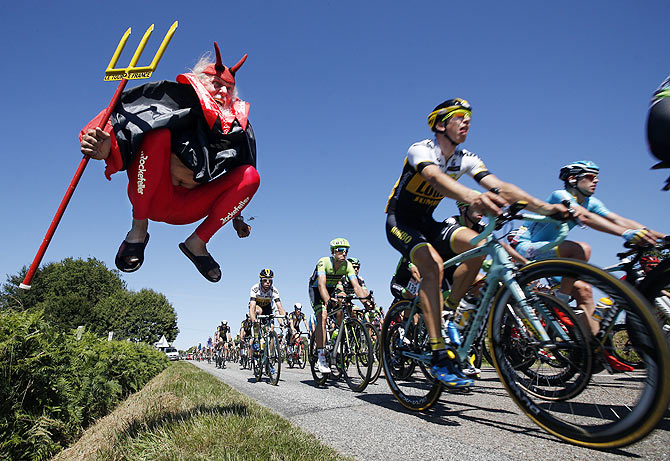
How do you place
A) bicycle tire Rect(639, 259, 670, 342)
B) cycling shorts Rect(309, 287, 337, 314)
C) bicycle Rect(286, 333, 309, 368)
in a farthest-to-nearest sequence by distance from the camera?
bicycle Rect(286, 333, 309, 368), cycling shorts Rect(309, 287, 337, 314), bicycle tire Rect(639, 259, 670, 342)

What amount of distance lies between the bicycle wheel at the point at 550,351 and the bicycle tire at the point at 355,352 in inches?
133

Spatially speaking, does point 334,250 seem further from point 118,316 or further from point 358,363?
point 118,316

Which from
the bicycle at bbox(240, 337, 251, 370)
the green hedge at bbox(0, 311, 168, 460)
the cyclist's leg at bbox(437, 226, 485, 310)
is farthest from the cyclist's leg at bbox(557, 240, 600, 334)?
the bicycle at bbox(240, 337, 251, 370)

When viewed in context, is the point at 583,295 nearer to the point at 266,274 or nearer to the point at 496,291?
the point at 496,291

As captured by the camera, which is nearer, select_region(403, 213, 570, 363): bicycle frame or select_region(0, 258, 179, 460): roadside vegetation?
select_region(403, 213, 570, 363): bicycle frame

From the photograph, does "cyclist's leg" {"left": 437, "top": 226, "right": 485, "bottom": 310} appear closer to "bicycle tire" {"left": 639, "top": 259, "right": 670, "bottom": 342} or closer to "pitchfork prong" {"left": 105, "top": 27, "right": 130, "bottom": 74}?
"bicycle tire" {"left": 639, "top": 259, "right": 670, "bottom": 342}

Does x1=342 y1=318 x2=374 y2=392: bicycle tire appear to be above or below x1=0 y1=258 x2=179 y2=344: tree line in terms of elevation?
below

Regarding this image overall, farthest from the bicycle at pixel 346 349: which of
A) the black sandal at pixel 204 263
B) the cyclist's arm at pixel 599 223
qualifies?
the black sandal at pixel 204 263

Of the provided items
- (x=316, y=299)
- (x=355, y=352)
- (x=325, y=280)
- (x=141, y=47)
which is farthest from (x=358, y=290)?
(x=141, y=47)

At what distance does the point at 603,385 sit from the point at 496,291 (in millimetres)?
816

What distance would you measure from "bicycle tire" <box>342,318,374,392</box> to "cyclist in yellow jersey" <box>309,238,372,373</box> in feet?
1.15

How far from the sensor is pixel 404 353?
3959 millimetres

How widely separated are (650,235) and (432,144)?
1878mm

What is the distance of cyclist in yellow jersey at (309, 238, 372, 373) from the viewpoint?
6746mm
